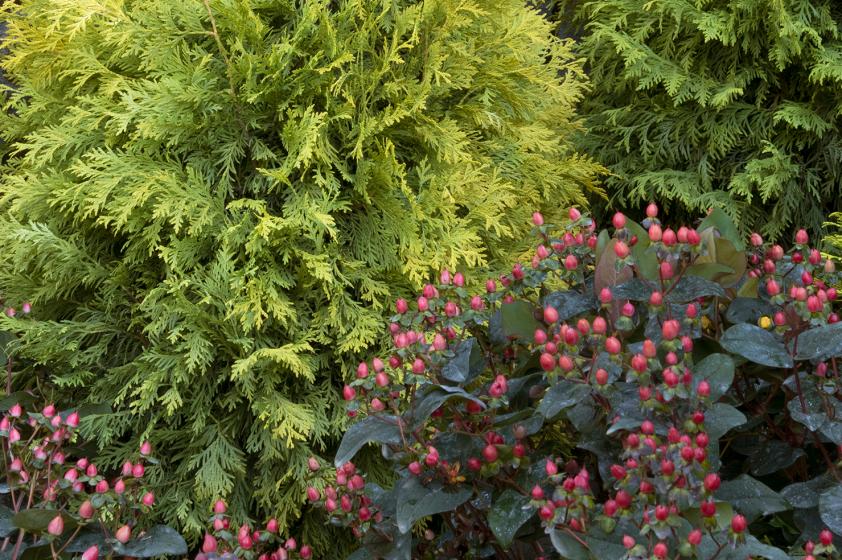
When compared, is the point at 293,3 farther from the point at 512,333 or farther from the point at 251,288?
the point at 512,333

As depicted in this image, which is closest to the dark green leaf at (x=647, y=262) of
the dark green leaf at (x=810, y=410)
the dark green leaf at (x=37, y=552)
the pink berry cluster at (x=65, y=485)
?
the dark green leaf at (x=810, y=410)

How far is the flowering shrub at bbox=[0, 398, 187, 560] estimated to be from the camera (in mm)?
1907

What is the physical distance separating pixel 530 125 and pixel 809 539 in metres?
1.95

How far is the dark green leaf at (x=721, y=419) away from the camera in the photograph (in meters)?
1.62

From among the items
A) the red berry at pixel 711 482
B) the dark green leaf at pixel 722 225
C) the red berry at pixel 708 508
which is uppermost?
the dark green leaf at pixel 722 225

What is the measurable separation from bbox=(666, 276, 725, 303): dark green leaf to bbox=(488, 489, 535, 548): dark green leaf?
0.54m

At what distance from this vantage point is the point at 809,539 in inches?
69.4

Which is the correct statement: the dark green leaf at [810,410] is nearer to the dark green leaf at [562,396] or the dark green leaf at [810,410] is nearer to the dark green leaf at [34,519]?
the dark green leaf at [562,396]

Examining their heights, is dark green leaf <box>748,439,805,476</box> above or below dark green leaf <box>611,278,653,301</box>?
below

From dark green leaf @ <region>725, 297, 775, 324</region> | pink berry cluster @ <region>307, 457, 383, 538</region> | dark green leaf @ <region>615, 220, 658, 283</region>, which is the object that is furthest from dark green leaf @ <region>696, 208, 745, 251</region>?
pink berry cluster @ <region>307, 457, 383, 538</region>

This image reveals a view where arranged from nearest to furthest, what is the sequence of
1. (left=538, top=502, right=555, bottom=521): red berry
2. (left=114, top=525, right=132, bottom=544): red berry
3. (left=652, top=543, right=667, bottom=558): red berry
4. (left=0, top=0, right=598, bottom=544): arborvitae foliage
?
(left=652, top=543, right=667, bottom=558): red berry, (left=538, top=502, right=555, bottom=521): red berry, (left=114, top=525, right=132, bottom=544): red berry, (left=0, top=0, right=598, bottom=544): arborvitae foliage

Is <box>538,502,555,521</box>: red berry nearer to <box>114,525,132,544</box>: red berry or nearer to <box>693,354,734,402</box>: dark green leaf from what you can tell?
<box>693,354,734,402</box>: dark green leaf

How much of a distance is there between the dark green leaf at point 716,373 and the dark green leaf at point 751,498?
206 millimetres

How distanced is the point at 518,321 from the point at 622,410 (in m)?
0.41
